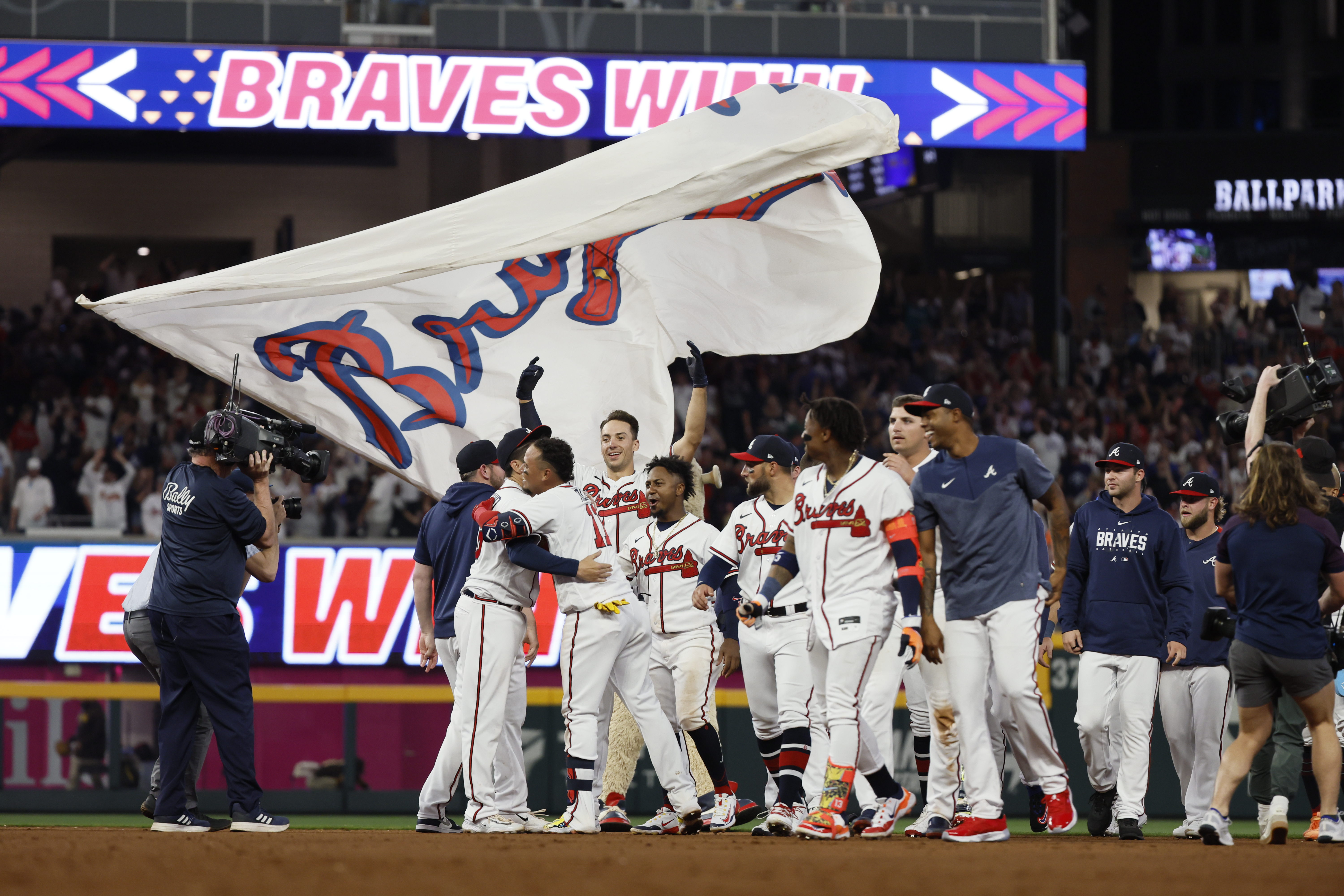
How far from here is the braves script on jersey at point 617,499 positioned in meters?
9.05

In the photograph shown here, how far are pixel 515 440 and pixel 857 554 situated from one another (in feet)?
6.35

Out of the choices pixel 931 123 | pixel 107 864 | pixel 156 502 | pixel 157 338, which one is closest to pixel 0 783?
pixel 156 502

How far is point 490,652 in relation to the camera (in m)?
7.88

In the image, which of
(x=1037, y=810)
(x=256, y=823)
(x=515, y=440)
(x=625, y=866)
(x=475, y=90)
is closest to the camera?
(x=625, y=866)

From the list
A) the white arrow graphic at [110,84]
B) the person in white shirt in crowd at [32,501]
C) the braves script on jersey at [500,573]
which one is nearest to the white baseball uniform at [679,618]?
the braves script on jersey at [500,573]

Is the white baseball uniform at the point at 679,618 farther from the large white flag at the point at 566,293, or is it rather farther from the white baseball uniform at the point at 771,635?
the large white flag at the point at 566,293

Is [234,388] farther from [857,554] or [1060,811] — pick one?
[1060,811]

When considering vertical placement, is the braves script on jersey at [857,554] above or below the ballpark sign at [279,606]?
above

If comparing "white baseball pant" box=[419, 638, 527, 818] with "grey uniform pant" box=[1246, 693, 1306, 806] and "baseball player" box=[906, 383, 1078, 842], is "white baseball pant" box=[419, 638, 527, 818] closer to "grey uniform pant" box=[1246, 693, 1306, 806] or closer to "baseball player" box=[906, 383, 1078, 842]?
"baseball player" box=[906, 383, 1078, 842]

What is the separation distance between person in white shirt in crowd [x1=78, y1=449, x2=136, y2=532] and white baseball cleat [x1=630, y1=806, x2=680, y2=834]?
8.42 meters

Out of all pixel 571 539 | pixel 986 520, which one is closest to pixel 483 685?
pixel 571 539

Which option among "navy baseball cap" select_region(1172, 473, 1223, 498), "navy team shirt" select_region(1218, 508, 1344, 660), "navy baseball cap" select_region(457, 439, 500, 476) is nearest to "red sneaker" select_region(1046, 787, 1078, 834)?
"navy team shirt" select_region(1218, 508, 1344, 660)

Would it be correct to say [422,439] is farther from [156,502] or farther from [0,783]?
[156,502]

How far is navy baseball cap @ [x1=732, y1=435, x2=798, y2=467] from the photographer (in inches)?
338
